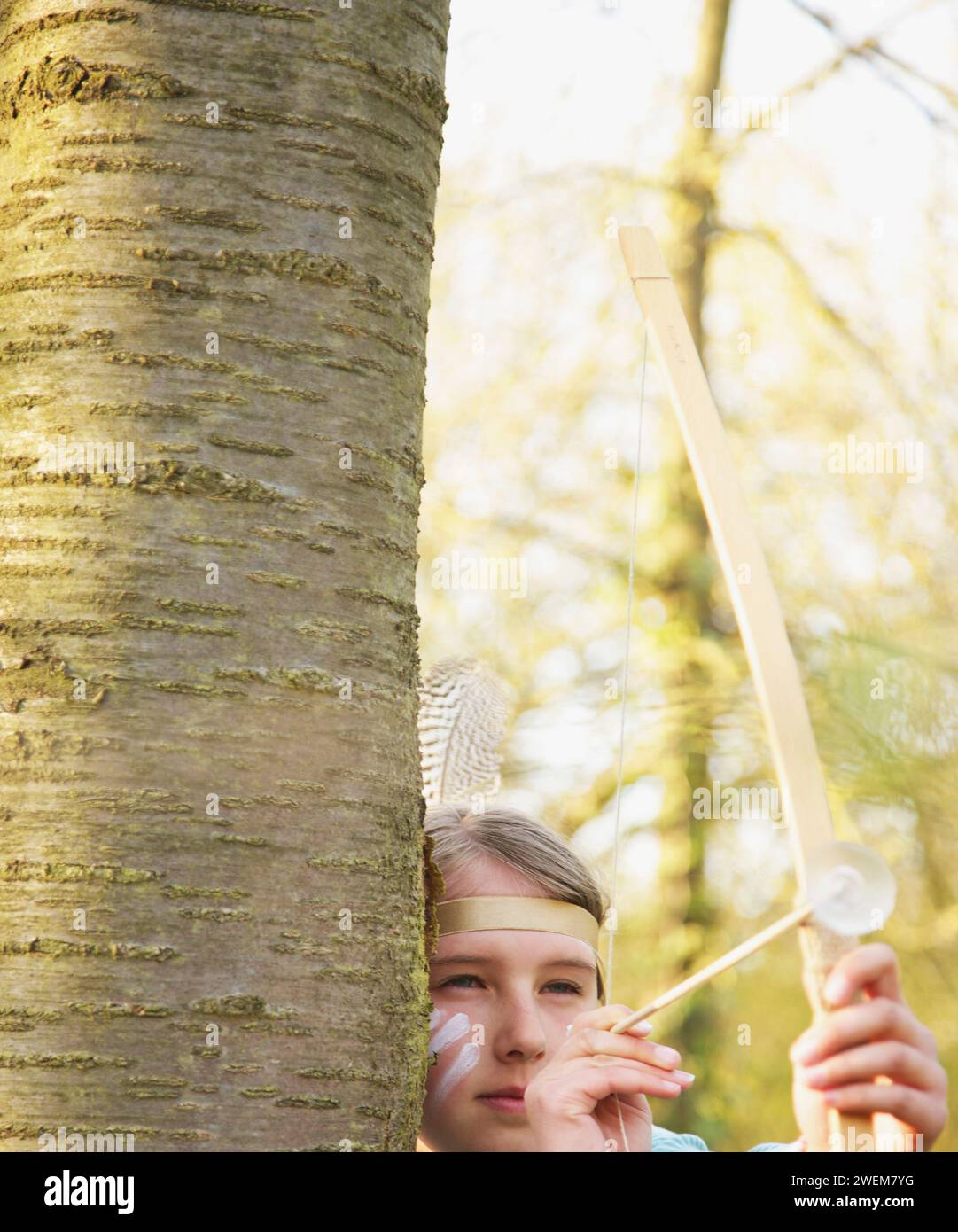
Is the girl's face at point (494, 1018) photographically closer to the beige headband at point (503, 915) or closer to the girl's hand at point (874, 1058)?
the beige headband at point (503, 915)

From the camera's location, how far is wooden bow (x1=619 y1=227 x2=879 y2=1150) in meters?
0.98

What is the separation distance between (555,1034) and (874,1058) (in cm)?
75

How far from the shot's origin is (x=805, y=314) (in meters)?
4.45

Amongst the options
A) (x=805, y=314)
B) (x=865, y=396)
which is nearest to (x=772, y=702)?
(x=865, y=396)

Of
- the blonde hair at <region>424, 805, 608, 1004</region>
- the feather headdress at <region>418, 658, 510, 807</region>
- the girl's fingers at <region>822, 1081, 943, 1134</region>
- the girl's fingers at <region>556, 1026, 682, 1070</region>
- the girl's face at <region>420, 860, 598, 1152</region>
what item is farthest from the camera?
the feather headdress at <region>418, 658, 510, 807</region>

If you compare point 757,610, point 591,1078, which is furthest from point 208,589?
point 591,1078

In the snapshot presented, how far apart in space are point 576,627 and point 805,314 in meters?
1.48

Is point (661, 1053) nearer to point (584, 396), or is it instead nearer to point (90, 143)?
point (90, 143)

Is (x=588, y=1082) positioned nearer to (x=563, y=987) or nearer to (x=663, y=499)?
(x=563, y=987)

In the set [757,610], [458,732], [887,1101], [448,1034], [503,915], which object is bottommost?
[887,1101]

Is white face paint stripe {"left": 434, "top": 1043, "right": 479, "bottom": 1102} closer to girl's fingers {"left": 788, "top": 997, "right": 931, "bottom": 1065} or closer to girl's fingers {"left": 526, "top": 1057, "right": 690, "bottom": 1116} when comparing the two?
girl's fingers {"left": 526, "top": 1057, "right": 690, "bottom": 1116}

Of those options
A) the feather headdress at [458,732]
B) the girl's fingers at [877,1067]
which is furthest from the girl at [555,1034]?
the feather headdress at [458,732]

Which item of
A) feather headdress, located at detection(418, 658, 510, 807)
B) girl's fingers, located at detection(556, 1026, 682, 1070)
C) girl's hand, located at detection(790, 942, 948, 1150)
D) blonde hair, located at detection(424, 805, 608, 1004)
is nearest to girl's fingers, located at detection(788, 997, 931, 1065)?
girl's hand, located at detection(790, 942, 948, 1150)

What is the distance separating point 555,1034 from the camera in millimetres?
1615
